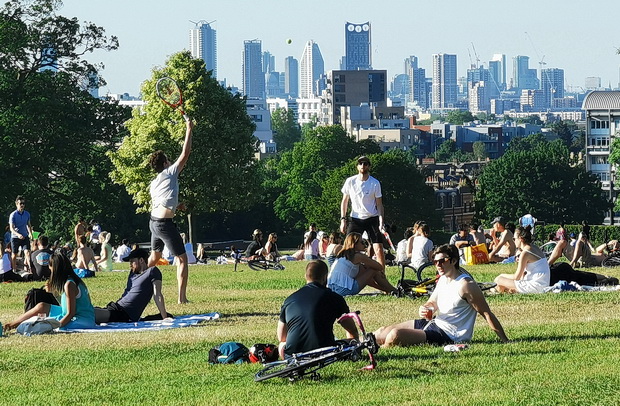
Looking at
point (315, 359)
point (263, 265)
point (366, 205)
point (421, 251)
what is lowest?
point (263, 265)

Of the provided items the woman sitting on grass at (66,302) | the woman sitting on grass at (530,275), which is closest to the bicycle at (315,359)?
the woman sitting on grass at (66,302)

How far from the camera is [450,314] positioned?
14.1 meters

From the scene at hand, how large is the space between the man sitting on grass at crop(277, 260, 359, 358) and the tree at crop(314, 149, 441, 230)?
8452cm

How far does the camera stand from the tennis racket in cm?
2217

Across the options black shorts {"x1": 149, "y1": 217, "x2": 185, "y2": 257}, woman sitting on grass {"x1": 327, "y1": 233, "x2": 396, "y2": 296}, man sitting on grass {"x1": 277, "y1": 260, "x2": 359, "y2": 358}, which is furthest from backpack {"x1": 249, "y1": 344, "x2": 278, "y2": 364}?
woman sitting on grass {"x1": 327, "y1": 233, "x2": 396, "y2": 296}

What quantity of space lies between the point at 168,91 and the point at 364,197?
3990 millimetres

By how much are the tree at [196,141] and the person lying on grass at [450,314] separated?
47592 mm

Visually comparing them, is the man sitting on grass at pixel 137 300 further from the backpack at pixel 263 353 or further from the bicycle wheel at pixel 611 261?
the bicycle wheel at pixel 611 261

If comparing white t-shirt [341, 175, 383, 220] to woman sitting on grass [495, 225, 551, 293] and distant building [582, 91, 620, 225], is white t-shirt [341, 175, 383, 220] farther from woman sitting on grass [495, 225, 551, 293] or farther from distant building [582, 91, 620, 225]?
distant building [582, 91, 620, 225]

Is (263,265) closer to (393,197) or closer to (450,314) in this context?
(450,314)

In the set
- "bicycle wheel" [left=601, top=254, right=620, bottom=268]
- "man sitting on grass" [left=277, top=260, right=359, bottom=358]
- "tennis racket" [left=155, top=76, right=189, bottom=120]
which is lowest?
"bicycle wheel" [left=601, top=254, right=620, bottom=268]

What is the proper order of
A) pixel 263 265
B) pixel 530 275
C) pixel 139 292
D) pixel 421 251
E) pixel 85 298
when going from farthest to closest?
pixel 263 265
pixel 421 251
pixel 530 275
pixel 139 292
pixel 85 298

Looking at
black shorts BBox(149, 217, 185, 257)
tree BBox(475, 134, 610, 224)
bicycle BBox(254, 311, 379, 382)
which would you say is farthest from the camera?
tree BBox(475, 134, 610, 224)

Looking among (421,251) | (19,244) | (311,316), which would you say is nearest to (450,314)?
(311,316)
